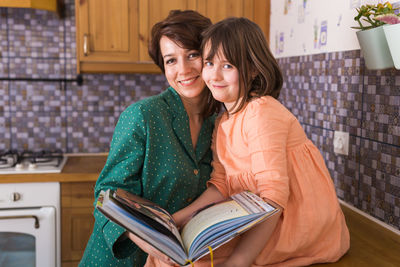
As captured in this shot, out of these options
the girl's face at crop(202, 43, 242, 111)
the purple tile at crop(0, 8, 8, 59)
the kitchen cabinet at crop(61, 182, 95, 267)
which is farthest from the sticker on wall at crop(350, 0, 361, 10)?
the purple tile at crop(0, 8, 8, 59)

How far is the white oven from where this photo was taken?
216 centimetres

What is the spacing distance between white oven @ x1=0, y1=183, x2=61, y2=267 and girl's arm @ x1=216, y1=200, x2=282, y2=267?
144 centimetres

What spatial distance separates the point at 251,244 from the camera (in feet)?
3.36

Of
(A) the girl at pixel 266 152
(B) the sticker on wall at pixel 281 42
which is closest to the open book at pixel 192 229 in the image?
(A) the girl at pixel 266 152

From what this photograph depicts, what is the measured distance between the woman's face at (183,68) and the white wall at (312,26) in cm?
61

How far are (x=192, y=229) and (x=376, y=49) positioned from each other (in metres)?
0.79

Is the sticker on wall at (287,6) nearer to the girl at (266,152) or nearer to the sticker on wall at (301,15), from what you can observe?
the sticker on wall at (301,15)

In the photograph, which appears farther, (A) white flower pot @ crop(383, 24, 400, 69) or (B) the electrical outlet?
(B) the electrical outlet

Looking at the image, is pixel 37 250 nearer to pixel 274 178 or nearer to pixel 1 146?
pixel 1 146

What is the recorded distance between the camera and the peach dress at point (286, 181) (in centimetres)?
103

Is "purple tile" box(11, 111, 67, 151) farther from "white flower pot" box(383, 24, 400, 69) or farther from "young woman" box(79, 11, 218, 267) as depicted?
"white flower pot" box(383, 24, 400, 69)

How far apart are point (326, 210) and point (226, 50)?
1.64 feet

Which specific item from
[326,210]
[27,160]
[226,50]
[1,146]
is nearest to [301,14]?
[226,50]

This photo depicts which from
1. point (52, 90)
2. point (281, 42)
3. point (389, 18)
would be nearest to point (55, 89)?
point (52, 90)
